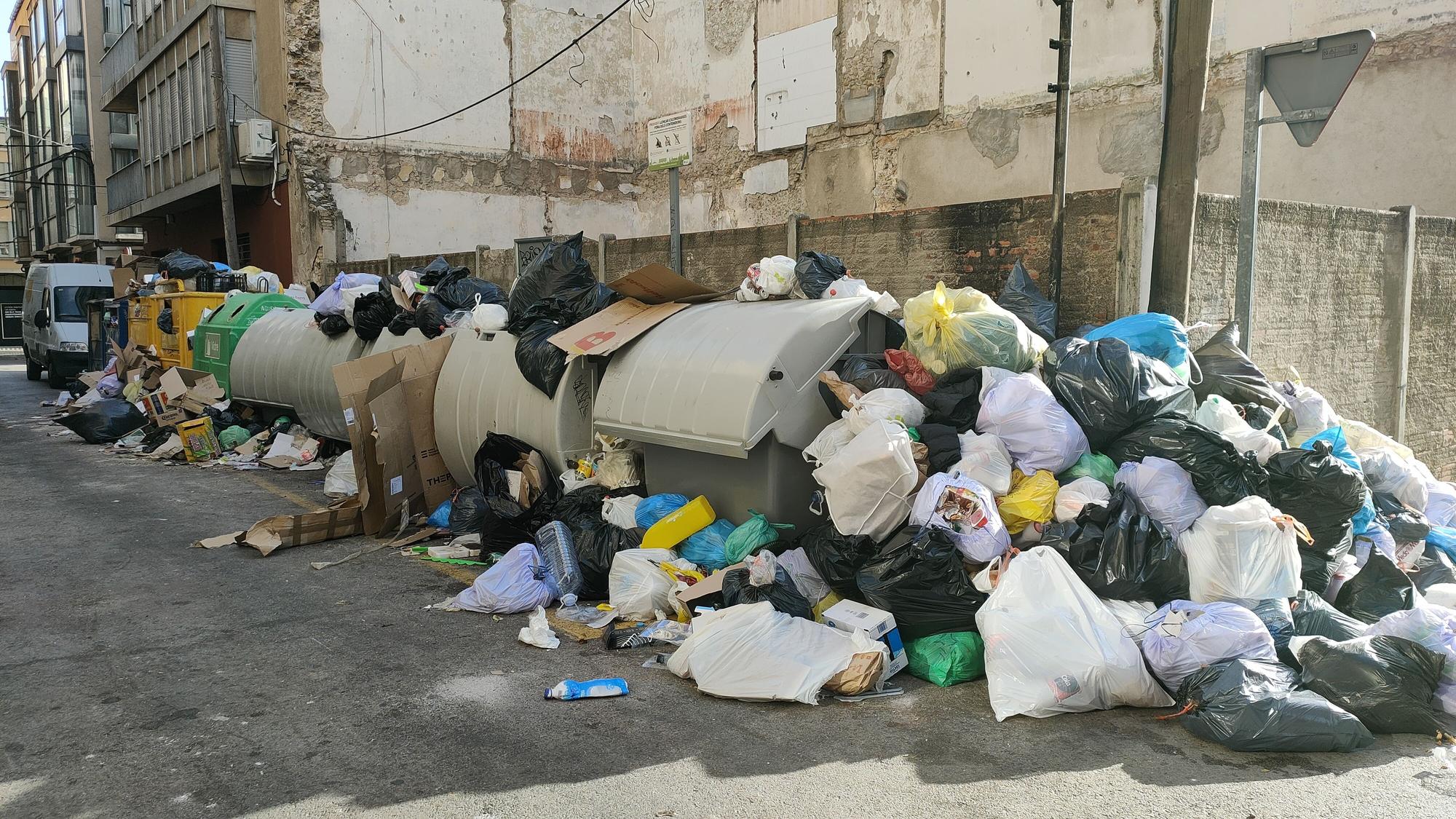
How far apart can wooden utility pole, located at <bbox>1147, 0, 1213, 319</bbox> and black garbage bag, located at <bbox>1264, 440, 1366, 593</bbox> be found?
1635mm

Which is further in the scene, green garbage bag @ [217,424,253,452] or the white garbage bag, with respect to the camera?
green garbage bag @ [217,424,253,452]

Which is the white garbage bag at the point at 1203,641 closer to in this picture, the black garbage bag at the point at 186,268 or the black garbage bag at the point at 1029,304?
the black garbage bag at the point at 1029,304

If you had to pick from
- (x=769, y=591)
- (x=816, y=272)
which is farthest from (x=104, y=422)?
(x=769, y=591)

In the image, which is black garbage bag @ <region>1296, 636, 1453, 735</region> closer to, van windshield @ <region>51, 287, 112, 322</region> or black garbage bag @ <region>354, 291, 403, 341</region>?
black garbage bag @ <region>354, 291, 403, 341</region>

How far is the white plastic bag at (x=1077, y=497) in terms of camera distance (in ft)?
14.1

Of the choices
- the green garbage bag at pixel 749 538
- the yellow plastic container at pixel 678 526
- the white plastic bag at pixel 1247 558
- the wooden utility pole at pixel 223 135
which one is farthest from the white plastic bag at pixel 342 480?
the wooden utility pole at pixel 223 135

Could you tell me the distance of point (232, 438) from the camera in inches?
409

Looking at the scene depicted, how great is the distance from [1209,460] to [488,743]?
3.16 metres

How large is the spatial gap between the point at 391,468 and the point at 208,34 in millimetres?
16645

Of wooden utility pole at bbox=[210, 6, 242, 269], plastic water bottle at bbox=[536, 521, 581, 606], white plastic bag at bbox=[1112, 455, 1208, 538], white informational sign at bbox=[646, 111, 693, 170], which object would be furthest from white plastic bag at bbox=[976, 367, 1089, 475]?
wooden utility pole at bbox=[210, 6, 242, 269]

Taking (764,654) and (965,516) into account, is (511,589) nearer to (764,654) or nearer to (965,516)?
(764,654)

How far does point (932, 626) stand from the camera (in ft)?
13.8

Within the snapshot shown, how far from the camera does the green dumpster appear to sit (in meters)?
11.3

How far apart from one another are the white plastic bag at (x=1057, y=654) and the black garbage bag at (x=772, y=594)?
81 centimetres
